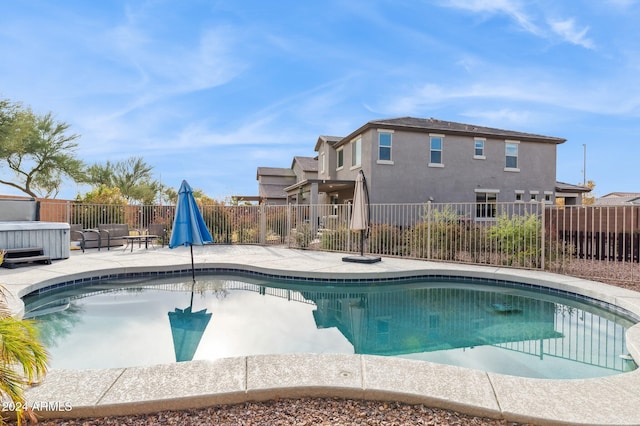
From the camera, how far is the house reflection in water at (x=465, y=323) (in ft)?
15.4

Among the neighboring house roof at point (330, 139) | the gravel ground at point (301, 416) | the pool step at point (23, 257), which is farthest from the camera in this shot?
the neighboring house roof at point (330, 139)

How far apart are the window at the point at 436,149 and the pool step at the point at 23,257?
16.6m

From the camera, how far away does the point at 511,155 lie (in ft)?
65.0

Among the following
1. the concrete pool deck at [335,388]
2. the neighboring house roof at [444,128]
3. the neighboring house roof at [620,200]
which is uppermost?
Answer: the neighboring house roof at [444,128]

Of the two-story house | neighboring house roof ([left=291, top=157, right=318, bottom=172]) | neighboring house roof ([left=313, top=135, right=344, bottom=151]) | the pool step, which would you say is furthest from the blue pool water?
neighboring house roof ([left=291, top=157, right=318, bottom=172])

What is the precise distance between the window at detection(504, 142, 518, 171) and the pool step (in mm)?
20908

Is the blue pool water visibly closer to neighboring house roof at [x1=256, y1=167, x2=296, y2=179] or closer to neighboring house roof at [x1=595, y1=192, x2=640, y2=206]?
neighboring house roof at [x1=595, y1=192, x2=640, y2=206]

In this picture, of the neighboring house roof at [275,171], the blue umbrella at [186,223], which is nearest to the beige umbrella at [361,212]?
the blue umbrella at [186,223]

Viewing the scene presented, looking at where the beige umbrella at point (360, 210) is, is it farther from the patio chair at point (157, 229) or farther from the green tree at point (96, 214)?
the green tree at point (96, 214)

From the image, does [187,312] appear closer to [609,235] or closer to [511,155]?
[609,235]

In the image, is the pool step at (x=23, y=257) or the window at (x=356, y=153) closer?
the pool step at (x=23, y=257)

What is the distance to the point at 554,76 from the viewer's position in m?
12.5

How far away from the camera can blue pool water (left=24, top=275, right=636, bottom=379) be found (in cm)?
432

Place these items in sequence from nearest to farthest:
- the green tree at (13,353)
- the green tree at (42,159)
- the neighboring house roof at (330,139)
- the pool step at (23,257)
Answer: the green tree at (13,353) → the pool step at (23,257) → the neighboring house roof at (330,139) → the green tree at (42,159)
